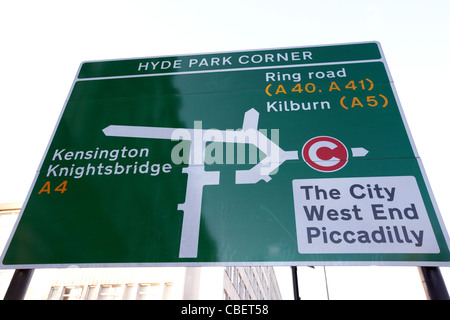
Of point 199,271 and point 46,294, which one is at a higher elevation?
point 199,271

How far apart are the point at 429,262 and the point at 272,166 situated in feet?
3.78

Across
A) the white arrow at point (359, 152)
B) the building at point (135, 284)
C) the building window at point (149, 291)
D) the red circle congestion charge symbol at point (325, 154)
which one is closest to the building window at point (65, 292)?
the building at point (135, 284)

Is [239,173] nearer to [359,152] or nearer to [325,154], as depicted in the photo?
[325,154]

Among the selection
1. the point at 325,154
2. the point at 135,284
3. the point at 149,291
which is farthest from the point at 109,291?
the point at 325,154

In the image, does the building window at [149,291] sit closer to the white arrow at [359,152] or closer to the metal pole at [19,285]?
the metal pole at [19,285]

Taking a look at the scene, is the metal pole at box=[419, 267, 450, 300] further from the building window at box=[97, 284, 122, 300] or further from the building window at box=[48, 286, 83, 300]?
the building window at box=[48, 286, 83, 300]

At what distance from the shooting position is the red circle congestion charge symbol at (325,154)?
2.27m

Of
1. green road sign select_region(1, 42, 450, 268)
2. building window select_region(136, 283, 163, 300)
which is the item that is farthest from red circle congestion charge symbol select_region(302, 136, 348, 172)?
building window select_region(136, 283, 163, 300)

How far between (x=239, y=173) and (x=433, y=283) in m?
1.39

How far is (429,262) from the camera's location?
1806 mm

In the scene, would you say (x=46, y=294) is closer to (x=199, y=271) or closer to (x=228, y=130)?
(x=199, y=271)

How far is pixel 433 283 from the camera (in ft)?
5.87

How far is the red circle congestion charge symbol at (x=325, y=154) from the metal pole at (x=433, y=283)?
838mm
